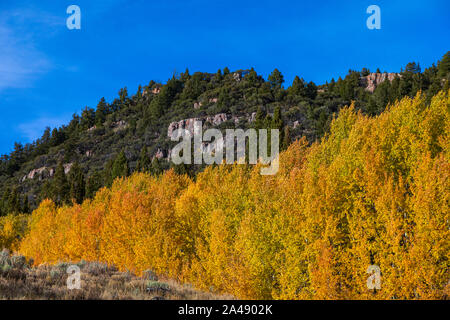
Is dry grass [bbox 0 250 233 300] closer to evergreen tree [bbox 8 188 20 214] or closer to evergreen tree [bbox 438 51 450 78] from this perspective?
evergreen tree [bbox 8 188 20 214]

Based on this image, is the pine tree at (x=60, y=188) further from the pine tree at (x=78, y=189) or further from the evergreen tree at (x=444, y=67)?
the evergreen tree at (x=444, y=67)

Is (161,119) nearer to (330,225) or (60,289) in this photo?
(330,225)

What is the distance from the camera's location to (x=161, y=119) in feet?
481

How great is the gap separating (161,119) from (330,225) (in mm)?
131932

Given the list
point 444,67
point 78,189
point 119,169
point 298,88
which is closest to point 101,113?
point 78,189

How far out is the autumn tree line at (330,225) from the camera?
63.6 feet

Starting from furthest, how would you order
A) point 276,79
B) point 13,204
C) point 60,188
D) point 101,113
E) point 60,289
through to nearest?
point 101,113 → point 276,79 → point 13,204 → point 60,188 → point 60,289

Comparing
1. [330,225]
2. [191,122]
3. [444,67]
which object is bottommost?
[330,225]

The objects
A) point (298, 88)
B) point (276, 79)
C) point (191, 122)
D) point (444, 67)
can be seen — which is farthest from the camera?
point (276, 79)

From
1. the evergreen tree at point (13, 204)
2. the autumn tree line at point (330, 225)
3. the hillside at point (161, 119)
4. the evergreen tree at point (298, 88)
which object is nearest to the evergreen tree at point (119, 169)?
the hillside at point (161, 119)

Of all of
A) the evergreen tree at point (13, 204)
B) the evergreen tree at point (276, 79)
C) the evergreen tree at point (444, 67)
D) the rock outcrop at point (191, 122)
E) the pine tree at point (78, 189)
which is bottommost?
the evergreen tree at point (13, 204)

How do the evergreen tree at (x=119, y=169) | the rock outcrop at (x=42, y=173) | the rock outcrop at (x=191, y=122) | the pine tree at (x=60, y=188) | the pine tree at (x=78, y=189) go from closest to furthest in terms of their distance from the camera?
the evergreen tree at (x=119, y=169)
the pine tree at (x=78, y=189)
the pine tree at (x=60, y=188)
the rock outcrop at (x=191, y=122)
the rock outcrop at (x=42, y=173)

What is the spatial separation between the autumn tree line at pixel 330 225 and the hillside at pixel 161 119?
37423mm
